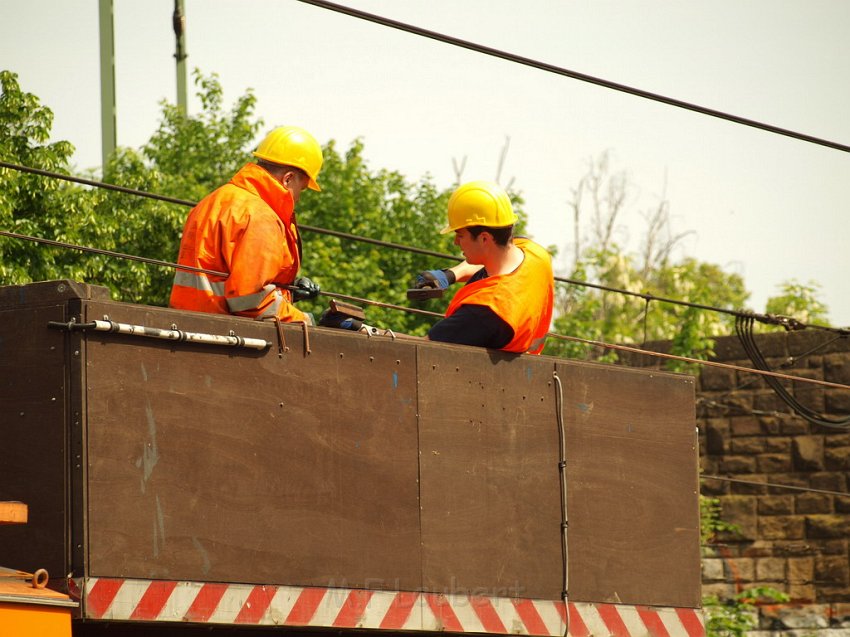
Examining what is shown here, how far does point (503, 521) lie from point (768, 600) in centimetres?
1238

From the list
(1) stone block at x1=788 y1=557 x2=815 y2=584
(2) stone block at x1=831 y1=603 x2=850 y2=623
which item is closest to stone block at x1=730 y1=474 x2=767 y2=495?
(1) stone block at x1=788 y1=557 x2=815 y2=584

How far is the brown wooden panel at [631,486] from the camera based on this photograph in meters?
6.98

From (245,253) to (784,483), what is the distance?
42.3 feet

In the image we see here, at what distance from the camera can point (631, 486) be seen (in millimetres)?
7191

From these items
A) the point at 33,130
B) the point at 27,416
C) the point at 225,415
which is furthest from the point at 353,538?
the point at 33,130

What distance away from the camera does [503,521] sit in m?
6.63

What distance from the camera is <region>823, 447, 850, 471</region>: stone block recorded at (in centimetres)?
1803

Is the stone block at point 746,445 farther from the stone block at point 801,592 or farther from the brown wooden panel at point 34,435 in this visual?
the brown wooden panel at point 34,435

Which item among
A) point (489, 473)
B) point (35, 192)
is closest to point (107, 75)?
point (35, 192)

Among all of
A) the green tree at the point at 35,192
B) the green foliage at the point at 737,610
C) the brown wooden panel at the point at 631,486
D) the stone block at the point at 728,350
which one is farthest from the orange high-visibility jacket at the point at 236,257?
the stone block at the point at 728,350

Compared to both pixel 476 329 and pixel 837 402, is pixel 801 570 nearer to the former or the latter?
pixel 837 402

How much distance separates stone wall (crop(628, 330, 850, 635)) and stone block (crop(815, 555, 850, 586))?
0.04 ft

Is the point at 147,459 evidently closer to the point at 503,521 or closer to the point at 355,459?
the point at 355,459

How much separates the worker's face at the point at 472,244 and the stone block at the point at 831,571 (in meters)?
11.8
